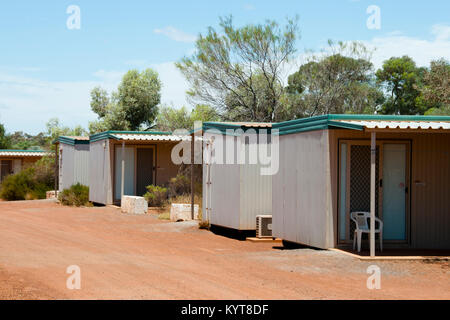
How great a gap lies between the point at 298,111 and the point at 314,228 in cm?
1700

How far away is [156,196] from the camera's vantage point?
2144cm

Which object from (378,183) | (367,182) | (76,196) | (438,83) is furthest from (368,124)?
(438,83)

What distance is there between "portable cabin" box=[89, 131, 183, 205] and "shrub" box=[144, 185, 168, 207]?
1427mm

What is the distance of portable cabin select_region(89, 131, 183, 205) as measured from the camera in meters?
22.4

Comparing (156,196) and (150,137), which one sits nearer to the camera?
(156,196)

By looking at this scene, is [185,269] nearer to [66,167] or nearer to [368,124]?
[368,124]

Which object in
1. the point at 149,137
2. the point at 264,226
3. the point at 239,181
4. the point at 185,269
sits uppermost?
the point at 149,137

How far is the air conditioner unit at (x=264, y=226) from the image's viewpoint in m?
13.9

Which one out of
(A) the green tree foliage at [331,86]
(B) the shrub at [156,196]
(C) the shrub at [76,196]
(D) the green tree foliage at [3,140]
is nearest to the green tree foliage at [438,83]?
(A) the green tree foliage at [331,86]

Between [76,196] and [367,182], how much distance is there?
14.8 metres

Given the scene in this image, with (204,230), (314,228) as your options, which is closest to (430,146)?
(314,228)

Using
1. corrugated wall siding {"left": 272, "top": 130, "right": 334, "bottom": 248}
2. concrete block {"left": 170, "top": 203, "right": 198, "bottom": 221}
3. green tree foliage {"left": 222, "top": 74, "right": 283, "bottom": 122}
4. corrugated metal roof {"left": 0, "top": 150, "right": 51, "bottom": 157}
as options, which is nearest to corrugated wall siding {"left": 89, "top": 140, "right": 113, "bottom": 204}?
concrete block {"left": 170, "top": 203, "right": 198, "bottom": 221}

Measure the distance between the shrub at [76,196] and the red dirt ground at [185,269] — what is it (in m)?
8.62

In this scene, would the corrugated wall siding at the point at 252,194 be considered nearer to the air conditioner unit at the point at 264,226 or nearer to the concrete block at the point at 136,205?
the air conditioner unit at the point at 264,226
